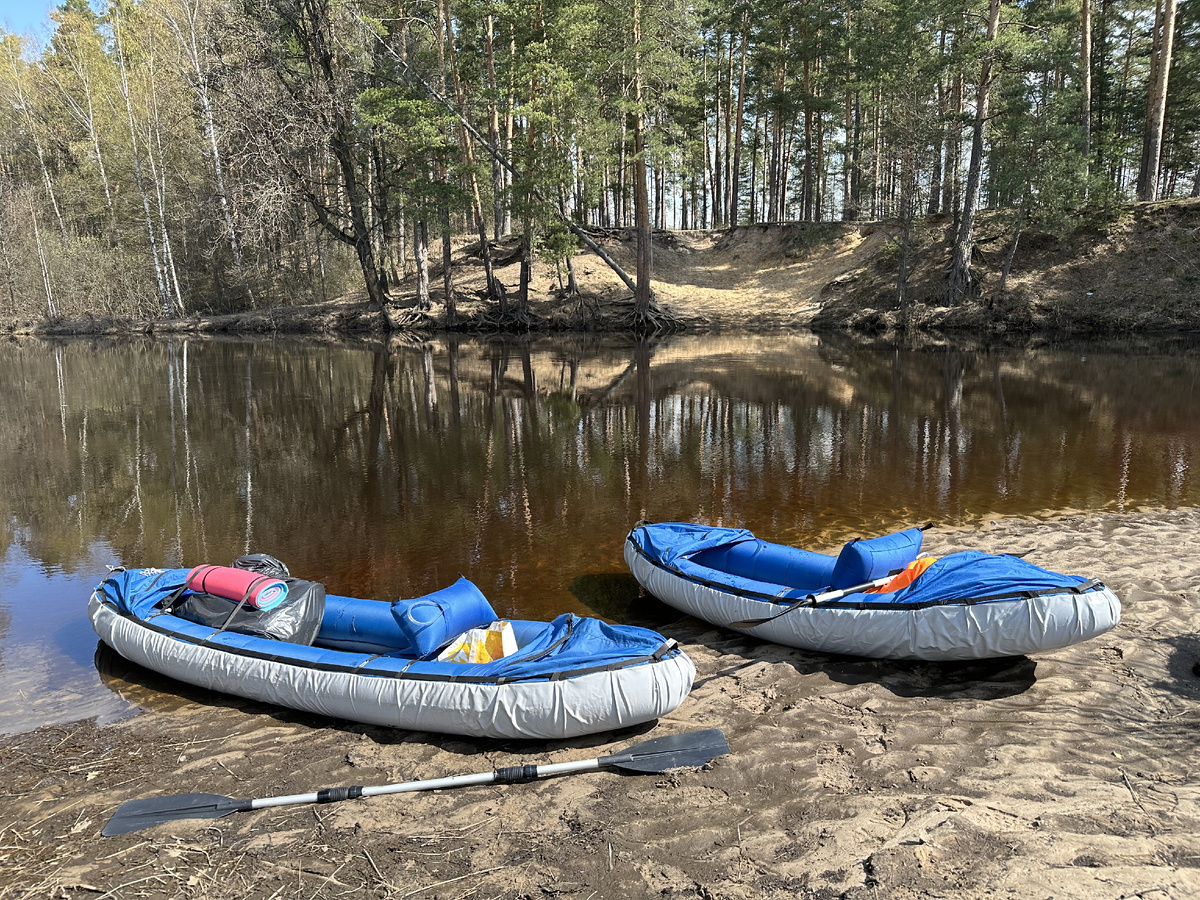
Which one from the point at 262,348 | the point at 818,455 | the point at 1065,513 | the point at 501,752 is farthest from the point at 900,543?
the point at 262,348

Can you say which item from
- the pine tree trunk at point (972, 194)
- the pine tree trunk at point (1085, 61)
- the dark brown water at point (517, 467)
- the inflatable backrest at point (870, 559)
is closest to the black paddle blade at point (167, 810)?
the dark brown water at point (517, 467)

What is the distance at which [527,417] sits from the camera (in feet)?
48.3

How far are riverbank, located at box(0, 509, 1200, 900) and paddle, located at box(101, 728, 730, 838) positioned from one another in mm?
58

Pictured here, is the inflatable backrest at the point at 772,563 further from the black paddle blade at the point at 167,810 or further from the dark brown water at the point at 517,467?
the black paddle blade at the point at 167,810

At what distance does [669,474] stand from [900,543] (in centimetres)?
506

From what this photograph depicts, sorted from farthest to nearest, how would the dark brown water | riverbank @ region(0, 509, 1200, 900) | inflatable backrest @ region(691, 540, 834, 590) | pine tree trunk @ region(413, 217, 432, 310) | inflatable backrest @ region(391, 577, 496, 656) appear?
1. pine tree trunk @ region(413, 217, 432, 310)
2. the dark brown water
3. inflatable backrest @ region(691, 540, 834, 590)
4. inflatable backrest @ region(391, 577, 496, 656)
5. riverbank @ region(0, 509, 1200, 900)

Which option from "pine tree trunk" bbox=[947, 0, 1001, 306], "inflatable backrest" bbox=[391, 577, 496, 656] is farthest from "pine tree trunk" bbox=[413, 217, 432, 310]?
"inflatable backrest" bbox=[391, 577, 496, 656]

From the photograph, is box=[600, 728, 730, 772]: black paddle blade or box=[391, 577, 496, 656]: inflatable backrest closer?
box=[600, 728, 730, 772]: black paddle blade

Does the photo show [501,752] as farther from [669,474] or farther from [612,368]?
[612,368]

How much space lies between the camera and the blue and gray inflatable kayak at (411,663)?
416 cm

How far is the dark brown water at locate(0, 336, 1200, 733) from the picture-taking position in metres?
7.38

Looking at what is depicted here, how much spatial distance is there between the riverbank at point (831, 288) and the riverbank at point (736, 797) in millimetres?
24630

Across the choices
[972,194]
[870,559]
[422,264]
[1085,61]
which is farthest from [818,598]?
[422,264]

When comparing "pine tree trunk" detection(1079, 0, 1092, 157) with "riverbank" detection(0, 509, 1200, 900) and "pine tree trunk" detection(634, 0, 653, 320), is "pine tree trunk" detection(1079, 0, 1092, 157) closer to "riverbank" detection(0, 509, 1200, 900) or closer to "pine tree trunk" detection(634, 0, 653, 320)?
"pine tree trunk" detection(634, 0, 653, 320)
